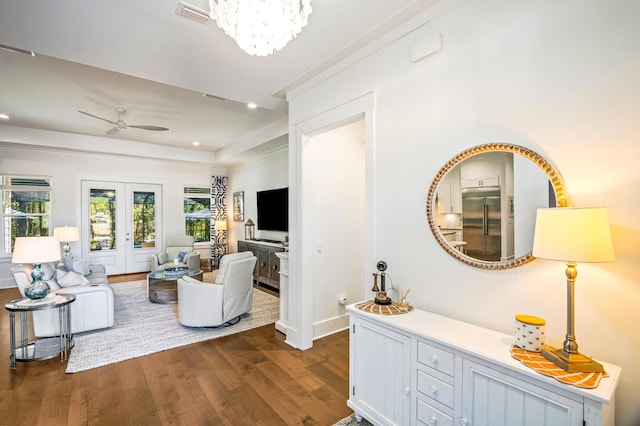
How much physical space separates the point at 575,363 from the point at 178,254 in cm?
722

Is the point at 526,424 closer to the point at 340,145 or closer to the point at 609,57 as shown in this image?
the point at 609,57

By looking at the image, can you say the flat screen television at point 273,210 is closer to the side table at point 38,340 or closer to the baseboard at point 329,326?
the baseboard at point 329,326

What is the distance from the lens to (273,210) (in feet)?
21.3

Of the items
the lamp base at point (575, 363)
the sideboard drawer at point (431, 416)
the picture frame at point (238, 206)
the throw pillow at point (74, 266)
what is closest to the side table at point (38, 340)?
the throw pillow at point (74, 266)

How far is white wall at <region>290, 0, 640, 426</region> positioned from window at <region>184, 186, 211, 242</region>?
7040 mm

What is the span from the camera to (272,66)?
2.96m

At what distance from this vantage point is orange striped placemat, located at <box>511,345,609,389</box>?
1.24 m

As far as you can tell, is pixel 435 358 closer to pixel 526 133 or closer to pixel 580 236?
pixel 580 236

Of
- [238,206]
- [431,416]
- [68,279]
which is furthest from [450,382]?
[238,206]

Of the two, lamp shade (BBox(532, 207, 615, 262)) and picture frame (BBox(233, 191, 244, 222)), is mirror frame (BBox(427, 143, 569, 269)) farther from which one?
picture frame (BBox(233, 191, 244, 222))

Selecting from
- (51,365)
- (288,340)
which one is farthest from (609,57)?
(51,365)

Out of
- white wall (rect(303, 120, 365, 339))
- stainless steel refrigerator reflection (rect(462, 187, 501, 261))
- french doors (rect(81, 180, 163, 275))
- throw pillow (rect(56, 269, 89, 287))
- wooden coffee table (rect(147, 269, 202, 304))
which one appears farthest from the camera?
french doors (rect(81, 180, 163, 275))

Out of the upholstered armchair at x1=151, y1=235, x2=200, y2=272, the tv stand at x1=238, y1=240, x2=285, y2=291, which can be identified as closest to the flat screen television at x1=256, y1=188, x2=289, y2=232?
the tv stand at x1=238, y1=240, x2=285, y2=291

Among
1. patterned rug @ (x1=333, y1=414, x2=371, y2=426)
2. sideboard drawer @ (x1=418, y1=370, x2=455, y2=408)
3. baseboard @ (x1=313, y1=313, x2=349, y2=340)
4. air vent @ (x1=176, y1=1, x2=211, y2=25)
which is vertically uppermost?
air vent @ (x1=176, y1=1, x2=211, y2=25)
